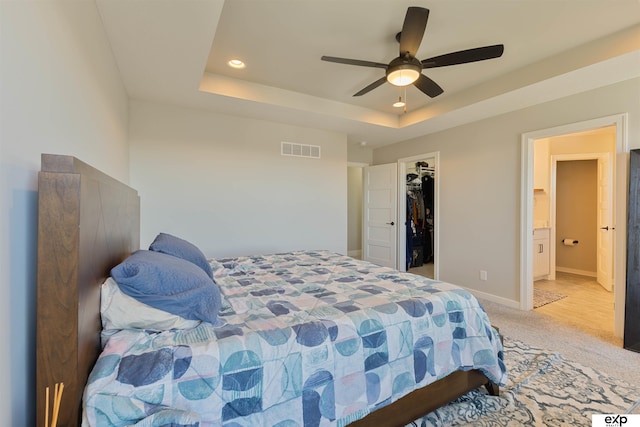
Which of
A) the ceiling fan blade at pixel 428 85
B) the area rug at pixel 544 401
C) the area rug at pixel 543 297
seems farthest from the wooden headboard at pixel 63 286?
the area rug at pixel 543 297

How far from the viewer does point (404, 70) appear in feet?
7.13

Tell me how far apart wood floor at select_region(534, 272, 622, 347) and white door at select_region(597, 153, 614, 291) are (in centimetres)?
21

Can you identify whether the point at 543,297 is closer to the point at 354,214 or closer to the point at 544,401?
the point at 544,401

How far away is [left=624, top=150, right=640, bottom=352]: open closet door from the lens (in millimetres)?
2361

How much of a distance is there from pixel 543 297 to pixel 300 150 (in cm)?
389

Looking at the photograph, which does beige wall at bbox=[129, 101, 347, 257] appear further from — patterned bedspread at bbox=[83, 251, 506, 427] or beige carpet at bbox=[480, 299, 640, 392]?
beige carpet at bbox=[480, 299, 640, 392]

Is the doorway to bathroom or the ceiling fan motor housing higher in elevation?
the ceiling fan motor housing

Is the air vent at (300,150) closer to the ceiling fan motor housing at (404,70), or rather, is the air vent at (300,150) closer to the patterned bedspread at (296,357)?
the ceiling fan motor housing at (404,70)

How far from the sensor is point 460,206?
4.00m

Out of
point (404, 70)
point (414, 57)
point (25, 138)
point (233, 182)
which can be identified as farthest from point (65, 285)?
point (233, 182)

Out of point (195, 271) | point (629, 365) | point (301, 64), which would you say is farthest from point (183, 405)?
point (629, 365)

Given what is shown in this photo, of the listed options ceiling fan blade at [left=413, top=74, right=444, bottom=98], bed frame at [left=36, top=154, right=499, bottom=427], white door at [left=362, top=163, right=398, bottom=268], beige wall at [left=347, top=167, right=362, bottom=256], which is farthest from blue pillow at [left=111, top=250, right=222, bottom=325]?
beige wall at [left=347, top=167, right=362, bottom=256]

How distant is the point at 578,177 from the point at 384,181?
358 centimetres

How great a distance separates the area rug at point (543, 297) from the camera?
11.4 feet
